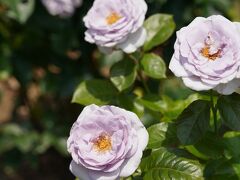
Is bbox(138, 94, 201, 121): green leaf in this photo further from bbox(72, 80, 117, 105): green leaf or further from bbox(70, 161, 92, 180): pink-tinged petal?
bbox(70, 161, 92, 180): pink-tinged petal

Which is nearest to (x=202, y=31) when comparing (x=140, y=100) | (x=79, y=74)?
(x=140, y=100)

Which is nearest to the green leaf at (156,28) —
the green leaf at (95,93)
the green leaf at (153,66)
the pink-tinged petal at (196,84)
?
the green leaf at (153,66)

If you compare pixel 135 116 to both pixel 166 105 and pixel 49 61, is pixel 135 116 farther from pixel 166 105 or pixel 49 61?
pixel 49 61

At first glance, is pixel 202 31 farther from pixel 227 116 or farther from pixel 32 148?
pixel 32 148

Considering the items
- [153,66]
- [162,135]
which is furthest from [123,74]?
[162,135]

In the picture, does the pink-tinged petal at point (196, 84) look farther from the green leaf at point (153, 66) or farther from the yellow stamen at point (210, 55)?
the green leaf at point (153, 66)
